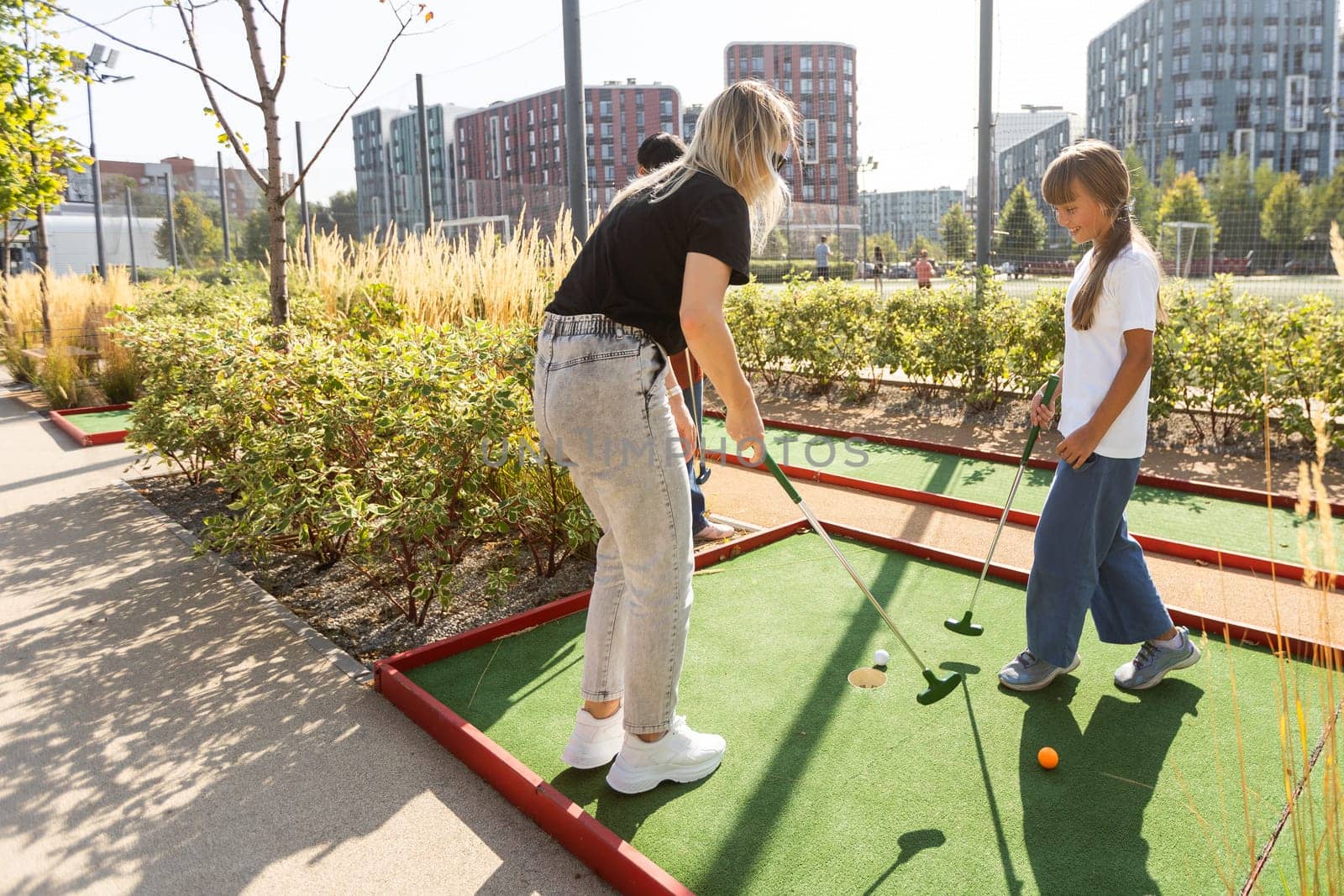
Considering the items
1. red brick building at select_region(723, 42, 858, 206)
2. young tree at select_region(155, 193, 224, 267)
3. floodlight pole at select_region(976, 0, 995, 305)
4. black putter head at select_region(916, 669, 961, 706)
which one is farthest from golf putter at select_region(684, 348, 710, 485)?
red brick building at select_region(723, 42, 858, 206)

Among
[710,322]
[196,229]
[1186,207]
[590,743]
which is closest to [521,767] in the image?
[590,743]

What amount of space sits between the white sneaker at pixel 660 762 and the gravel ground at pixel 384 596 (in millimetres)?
1505

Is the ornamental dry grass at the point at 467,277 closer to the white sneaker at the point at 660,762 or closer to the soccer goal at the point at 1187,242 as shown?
the white sneaker at the point at 660,762

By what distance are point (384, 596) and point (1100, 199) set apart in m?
3.33

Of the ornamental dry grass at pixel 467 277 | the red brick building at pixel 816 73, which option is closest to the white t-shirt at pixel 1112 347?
the ornamental dry grass at pixel 467 277

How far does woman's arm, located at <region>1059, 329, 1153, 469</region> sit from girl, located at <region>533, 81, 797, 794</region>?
103 cm

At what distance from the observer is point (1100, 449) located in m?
2.77

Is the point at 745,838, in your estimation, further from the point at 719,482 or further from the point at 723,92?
the point at 719,482

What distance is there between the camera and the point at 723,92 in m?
2.31

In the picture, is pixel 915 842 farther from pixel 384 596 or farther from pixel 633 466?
pixel 384 596

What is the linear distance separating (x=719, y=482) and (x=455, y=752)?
3.69 m

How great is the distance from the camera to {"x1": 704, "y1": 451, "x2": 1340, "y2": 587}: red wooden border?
167 inches

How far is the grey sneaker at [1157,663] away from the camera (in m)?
3.01

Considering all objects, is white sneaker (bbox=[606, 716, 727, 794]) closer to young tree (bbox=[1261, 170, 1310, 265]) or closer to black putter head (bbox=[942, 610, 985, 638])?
black putter head (bbox=[942, 610, 985, 638])
